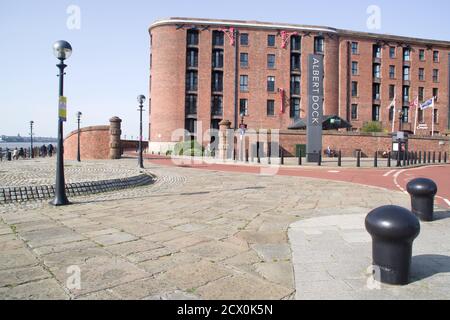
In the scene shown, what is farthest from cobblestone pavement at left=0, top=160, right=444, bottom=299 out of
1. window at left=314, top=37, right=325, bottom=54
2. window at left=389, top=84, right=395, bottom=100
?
window at left=389, top=84, right=395, bottom=100

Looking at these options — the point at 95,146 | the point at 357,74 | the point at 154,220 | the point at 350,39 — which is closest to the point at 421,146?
the point at 357,74

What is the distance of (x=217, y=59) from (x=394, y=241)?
157 feet

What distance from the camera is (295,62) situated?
50.3 meters

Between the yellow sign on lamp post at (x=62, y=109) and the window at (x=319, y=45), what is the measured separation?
47911mm

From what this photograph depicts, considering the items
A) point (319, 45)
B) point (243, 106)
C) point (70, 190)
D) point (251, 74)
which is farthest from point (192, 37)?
point (70, 190)

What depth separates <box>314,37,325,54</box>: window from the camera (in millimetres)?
50281

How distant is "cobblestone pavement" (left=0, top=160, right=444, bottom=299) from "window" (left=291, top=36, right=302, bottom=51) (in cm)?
4508

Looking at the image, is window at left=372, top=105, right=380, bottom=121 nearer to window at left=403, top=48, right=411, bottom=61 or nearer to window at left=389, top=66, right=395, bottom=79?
window at left=389, top=66, right=395, bottom=79

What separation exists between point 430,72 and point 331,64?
728 inches

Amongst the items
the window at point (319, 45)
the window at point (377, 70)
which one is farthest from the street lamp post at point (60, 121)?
the window at point (377, 70)

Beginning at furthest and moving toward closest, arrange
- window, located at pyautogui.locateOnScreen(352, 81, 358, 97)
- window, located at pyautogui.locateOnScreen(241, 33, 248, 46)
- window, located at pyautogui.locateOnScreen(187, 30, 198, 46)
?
window, located at pyautogui.locateOnScreen(352, 81, 358, 97) → window, located at pyautogui.locateOnScreen(241, 33, 248, 46) → window, located at pyautogui.locateOnScreen(187, 30, 198, 46)

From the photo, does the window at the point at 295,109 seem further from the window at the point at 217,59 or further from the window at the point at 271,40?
the window at the point at 217,59

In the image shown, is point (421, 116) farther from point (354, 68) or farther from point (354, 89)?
point (354, 68)

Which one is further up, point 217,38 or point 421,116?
point 217,38
